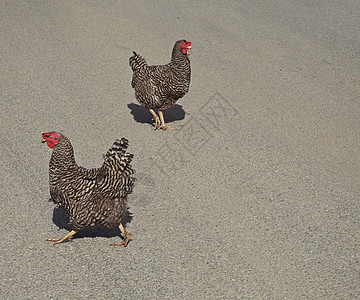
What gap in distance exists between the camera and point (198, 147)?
27.1 feet

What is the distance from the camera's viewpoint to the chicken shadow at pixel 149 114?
30.1 feet

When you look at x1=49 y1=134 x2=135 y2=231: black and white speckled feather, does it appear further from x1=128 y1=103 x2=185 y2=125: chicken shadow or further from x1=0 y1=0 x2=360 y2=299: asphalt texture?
x1=128 y1=103 x2=185 y2=125: chicken shadow

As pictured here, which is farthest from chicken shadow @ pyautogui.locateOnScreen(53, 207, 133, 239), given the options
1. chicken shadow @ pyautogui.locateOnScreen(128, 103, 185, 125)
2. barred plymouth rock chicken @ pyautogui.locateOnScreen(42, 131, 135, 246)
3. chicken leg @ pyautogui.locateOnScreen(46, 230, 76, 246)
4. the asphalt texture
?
chicken shadow @ pyautogui.locateOnScreen(128, 103, 185, 125)

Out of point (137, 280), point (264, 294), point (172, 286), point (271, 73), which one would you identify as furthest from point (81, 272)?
point (271, 73)

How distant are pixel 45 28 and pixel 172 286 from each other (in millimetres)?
9246

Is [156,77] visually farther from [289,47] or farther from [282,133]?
[289,47]

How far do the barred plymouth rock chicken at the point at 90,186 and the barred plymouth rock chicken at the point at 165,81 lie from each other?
2901 mm

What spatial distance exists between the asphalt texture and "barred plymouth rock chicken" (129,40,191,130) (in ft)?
1.97

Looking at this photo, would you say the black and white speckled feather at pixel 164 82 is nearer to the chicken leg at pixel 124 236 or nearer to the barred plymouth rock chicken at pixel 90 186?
the barred plymouth rock chicken at pixel 90 186

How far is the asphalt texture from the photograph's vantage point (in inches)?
217

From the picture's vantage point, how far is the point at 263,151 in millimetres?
8117

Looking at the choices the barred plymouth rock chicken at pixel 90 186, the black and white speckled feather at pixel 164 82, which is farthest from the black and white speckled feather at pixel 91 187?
the black and white speckled feather at pixel 164 82

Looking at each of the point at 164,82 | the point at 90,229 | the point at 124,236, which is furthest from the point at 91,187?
the point at 164,82

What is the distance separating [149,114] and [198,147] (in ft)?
5.15
